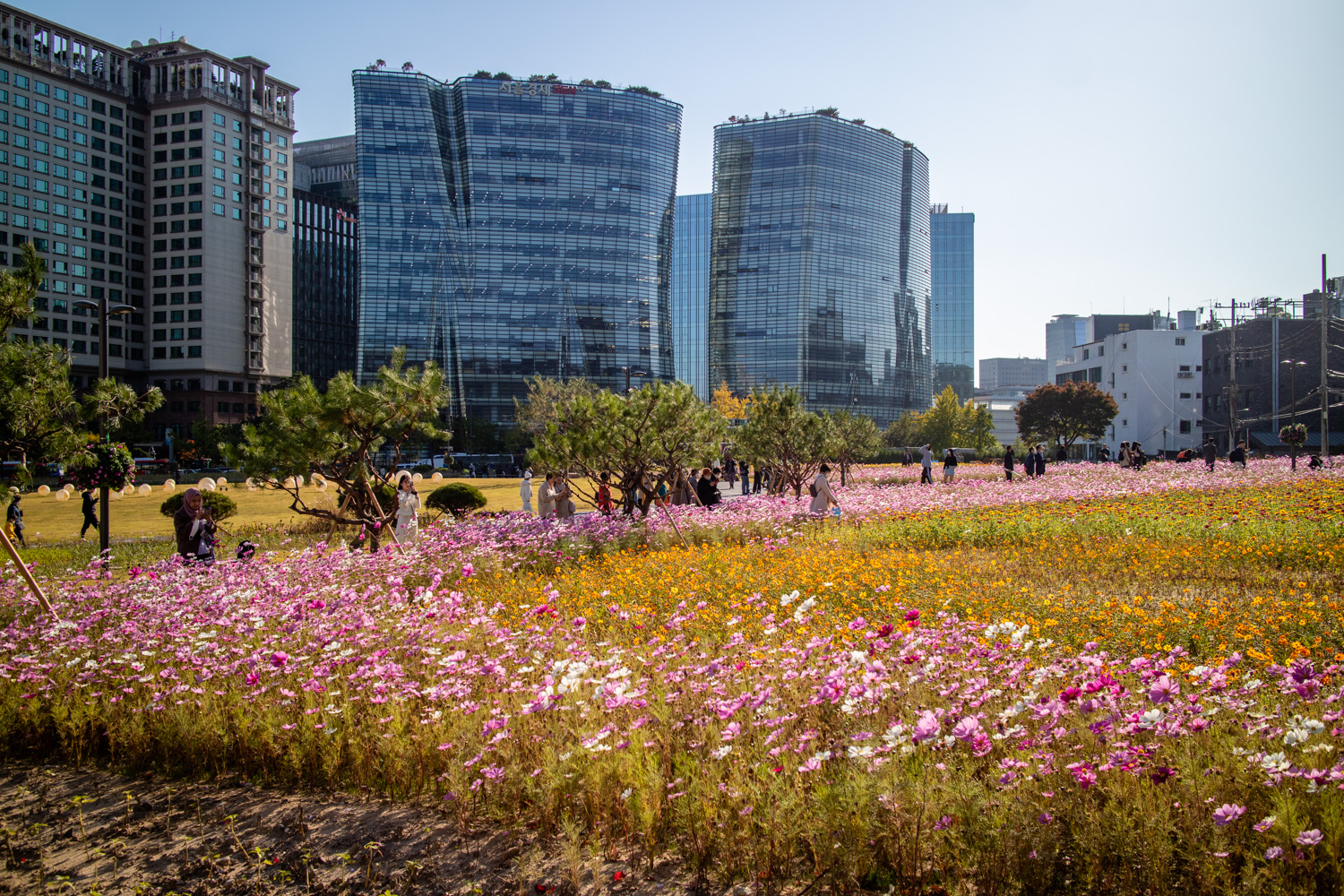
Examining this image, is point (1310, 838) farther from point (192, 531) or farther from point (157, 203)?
point (157, 203)

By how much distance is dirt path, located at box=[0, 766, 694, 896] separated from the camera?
4.07 m

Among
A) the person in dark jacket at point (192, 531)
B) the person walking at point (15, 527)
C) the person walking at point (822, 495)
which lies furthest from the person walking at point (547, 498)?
the person walking at point (15, 527)

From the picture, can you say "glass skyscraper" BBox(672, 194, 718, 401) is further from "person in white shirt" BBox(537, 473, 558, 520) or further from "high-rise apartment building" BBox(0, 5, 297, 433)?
"person in white shirt" BBox(537, 473, 558, 520)

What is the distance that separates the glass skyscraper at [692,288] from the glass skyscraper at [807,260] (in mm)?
49383

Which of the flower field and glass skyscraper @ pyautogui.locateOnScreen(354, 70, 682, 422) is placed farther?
glass skyscraper @ pyautogui.locateOnScreen(354, 70, 682, 422)

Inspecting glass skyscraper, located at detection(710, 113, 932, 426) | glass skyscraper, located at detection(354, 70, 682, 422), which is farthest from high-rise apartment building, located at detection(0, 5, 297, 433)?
glass skyscraper, located at detection(710, 113, 932, 426)

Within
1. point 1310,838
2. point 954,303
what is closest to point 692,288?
point 954,303

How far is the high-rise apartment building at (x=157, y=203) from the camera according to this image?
89.5 m

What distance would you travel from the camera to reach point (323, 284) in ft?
467

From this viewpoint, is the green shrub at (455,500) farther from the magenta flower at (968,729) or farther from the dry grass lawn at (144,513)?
the magenta flower at (968,729)

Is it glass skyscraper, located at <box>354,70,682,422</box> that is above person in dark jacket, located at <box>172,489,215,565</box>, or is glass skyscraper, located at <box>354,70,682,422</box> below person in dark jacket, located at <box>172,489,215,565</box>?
above

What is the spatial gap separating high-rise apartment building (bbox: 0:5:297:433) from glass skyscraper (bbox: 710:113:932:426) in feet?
218

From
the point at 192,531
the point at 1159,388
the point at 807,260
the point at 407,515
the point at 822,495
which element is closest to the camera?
the point at 192,531

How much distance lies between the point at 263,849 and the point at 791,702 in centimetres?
328
